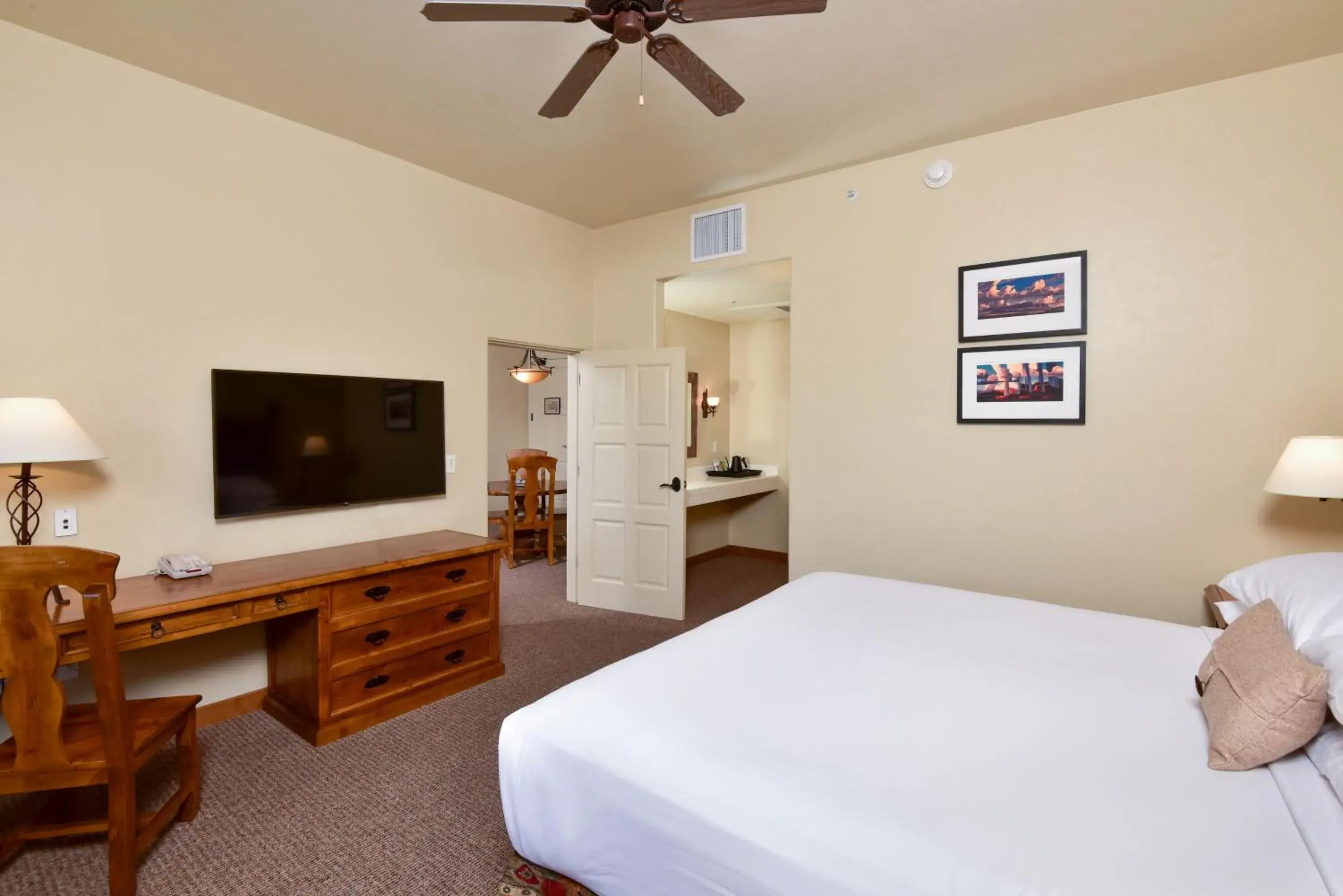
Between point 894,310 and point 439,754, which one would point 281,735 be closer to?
point 439,754

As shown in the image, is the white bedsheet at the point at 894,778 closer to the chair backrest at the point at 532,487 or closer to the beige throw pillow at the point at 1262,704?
the beige throw pillow at the point at 1262,704

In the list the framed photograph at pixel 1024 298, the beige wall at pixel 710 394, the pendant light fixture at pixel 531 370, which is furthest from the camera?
the pendant light fixture at pixel 531 370

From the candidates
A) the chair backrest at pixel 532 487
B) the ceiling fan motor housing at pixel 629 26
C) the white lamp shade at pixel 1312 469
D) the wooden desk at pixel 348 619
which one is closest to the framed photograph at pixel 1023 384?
the white lamp shade at pixel 1312 469

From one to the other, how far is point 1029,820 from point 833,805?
13.3 inches

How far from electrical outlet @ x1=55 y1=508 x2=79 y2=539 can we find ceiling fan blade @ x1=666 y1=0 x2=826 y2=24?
288 centimetres

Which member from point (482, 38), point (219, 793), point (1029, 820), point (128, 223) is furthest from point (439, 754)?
point (482, 38)

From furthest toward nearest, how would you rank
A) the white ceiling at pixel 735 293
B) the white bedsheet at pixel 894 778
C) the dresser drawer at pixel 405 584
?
the white ceiling at pixel 735 293 < the dresser drawer at pixel 405 584 < the white bedsheet at pixel 894 778

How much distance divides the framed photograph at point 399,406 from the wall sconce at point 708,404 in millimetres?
3234

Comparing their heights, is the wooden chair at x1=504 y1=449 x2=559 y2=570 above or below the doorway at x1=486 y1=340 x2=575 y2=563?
below

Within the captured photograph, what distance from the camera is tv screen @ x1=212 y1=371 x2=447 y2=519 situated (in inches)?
112

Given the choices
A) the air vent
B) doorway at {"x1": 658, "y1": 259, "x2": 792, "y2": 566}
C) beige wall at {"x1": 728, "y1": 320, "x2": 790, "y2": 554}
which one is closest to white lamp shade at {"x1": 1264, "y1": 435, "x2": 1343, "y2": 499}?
the air vent

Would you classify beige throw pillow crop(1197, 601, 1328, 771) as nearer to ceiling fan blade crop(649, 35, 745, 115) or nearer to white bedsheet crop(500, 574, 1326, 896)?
white bedsheet crop(500, 574, 1326, 896)

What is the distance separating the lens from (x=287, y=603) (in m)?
2.53

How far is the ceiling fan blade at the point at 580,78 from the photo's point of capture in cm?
197
